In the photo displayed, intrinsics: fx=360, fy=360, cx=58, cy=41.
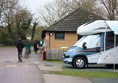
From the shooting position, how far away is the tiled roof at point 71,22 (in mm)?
37219

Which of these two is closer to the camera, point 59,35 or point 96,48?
point 96,48

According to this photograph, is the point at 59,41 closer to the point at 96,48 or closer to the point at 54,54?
the point at 54,54

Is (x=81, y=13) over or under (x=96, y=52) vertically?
over

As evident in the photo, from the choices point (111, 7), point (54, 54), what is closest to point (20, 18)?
point (111, 7)

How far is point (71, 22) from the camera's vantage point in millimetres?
38344

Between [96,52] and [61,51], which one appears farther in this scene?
[61,51]

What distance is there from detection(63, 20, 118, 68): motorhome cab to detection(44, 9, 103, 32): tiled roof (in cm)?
1407

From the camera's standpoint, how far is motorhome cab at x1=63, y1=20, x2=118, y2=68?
22253 millimetres

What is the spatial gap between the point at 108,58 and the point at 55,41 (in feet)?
51.0

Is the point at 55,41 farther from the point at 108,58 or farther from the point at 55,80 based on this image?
the point at 55,80

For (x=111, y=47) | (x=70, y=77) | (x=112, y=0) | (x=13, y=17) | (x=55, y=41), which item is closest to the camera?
(x=70, y=77)

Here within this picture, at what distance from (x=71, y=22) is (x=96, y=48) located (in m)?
16.0

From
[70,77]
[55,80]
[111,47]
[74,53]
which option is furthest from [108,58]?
[55,80]

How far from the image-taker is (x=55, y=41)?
37.4m
